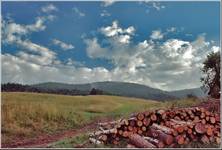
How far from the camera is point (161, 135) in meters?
11.2

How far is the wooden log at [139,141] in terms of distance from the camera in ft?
36.7

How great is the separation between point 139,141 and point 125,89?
2.23m

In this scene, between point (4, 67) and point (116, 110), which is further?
point (116, 110)

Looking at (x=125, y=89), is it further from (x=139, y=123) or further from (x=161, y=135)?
(x=161, y=135)

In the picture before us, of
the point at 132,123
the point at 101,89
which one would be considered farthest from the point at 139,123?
→ the point at 101,89

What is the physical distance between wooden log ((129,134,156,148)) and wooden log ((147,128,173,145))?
0.24m

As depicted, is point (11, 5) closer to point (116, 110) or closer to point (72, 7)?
point (72, 7)

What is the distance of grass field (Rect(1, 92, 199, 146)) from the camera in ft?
43.7

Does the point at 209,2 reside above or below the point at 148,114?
above

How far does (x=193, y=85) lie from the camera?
13.4 metres

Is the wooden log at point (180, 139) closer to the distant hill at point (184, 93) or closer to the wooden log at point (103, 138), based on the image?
the wooden log at point (103, 138)

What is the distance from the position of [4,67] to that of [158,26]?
12.2 ft

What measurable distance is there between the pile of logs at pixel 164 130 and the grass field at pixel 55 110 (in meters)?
1.84

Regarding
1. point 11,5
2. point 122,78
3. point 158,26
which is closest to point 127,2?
point 158,26
